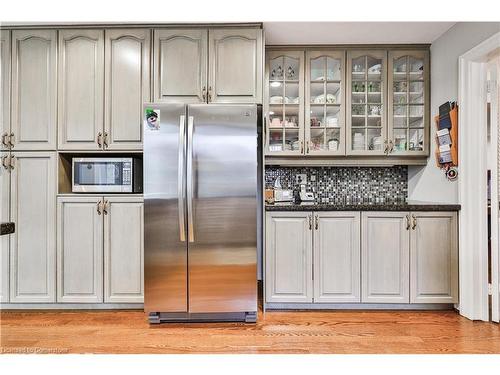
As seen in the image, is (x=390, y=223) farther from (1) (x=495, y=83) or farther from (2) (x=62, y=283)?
(2) (x=62, y=283)

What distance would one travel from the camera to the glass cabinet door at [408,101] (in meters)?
2.96

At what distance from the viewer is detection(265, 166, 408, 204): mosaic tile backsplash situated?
3229 millimetres

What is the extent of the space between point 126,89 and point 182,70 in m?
0.47

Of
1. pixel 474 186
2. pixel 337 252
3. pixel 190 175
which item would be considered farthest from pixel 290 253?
pixel 474 186

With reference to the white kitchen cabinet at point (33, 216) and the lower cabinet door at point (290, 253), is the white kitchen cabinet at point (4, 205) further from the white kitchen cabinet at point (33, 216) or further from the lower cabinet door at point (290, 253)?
the lower cabinet door at point (290, 253)

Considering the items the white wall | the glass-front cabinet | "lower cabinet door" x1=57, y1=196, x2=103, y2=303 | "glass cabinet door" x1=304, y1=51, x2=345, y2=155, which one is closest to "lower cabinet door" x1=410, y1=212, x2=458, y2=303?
the white wall

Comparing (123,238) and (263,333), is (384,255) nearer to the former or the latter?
(263,333)

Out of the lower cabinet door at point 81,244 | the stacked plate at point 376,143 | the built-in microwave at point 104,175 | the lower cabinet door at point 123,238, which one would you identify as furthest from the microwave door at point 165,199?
the stacked plate at point 376,143

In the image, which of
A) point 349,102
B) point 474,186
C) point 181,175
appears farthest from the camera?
point 349,102

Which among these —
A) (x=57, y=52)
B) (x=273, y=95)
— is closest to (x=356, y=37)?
(x=273, y=95)

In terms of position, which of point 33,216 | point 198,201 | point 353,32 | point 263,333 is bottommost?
point 263,333

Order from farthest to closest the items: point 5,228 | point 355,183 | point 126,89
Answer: point 355,183, point 126,89, point 5,228

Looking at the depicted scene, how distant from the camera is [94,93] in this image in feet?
8.42

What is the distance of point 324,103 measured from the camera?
298cm
